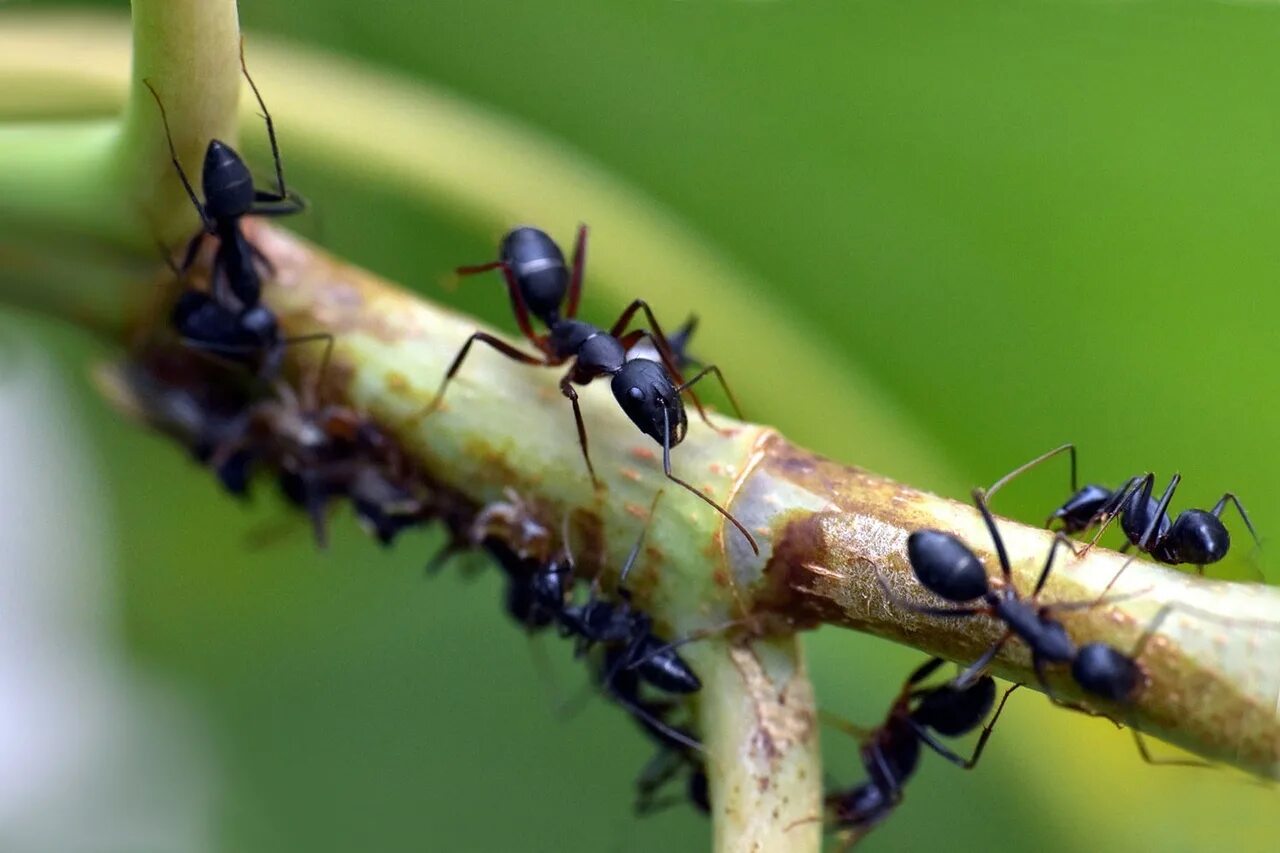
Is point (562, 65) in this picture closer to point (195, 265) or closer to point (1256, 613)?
point (195, 265)

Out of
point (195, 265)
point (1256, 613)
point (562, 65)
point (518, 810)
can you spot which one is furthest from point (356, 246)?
point (1256, 613)

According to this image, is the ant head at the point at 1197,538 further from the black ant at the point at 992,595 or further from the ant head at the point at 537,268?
the ant head at the point at 537,268

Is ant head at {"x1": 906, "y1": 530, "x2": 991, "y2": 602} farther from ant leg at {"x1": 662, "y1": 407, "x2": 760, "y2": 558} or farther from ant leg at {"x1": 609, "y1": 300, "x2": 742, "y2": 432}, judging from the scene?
ant leg at {"x1": 609, "y1": 300, "x2": 742, "y2": 432}

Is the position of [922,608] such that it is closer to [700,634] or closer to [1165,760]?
[700,634]

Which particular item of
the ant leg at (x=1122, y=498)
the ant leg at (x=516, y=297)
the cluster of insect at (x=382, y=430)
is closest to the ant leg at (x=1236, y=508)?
the ant leg at (x=1122, y=498)

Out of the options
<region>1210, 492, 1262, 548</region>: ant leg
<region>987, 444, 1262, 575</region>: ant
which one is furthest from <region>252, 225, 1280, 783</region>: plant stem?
<region>1210, 492, 1262, 548</region>: ant leg

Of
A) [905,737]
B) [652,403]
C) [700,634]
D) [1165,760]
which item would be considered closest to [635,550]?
[700,634]
